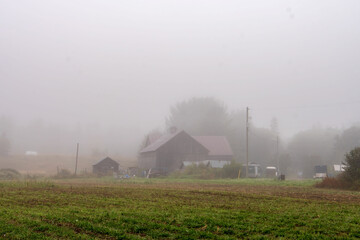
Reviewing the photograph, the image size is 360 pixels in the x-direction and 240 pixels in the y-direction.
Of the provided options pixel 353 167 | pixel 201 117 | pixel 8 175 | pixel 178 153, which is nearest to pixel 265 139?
pixel 201 117

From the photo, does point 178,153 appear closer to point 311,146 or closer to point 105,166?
point 105,166

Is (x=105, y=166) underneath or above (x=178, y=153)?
underneath

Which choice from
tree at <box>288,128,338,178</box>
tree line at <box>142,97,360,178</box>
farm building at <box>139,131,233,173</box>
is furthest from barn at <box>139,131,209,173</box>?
tree at <box>288,128,338,178</box>

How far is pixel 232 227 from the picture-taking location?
33.5 ft

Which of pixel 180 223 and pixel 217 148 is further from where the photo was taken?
pixel 217 148

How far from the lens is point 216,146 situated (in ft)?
294

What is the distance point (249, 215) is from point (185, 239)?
393 centimetres

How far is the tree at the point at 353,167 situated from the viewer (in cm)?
2955

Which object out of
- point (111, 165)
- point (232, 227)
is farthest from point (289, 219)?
point (111, 165)

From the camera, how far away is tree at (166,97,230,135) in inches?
4783

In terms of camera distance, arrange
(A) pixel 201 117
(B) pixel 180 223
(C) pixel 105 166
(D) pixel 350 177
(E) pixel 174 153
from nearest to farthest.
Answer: (B) pixel 180 223 → (D) pixel 350 177 → (C) pixel 105 166 → (E) pixel 174 153 → (A) pixel 201 117

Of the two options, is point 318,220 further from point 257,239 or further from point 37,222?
point 37,222

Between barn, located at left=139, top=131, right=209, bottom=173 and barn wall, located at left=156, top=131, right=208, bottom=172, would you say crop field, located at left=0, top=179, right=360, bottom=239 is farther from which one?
barn wall, located at left=156, top=131, right=208, bottom=172

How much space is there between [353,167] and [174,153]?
1951 inches
